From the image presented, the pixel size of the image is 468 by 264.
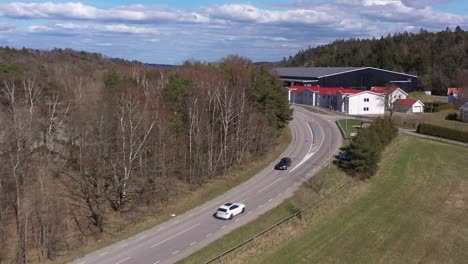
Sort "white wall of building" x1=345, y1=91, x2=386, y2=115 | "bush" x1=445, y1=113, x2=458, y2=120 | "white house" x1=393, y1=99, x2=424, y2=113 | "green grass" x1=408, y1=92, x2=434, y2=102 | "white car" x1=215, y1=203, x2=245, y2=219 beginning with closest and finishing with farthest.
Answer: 1. "white car" x1=215, y1=203, x2=245, y2=219
2. "bush" x1=445, y1=113, x2=458, y2=120
3. "white house" x1=393, y1=99, x2=424, y2=113
4. "white wall of building" x1=345, y1=91, x2=386, y2=115
5. "green grass" x1=408, y1=92, x2=434, y2=102

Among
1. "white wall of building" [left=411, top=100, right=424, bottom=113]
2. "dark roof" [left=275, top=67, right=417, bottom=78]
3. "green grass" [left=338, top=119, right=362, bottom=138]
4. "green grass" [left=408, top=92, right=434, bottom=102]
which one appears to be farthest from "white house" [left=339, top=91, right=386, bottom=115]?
"dark roof" [left=275, top=67, right=417, bottom=78]

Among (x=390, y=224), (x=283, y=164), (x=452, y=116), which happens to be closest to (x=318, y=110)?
(x=452, y=116)

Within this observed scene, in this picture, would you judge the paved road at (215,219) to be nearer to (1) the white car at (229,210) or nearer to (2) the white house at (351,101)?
(1) the white car at (229,210)

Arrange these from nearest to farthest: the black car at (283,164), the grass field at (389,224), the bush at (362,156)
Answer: the grass field at (389,224), the bush at (362,156), the black car at (283,164)

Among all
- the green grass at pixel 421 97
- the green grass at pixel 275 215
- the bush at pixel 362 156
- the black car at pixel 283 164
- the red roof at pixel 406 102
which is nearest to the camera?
the green grass at pixel 275 215

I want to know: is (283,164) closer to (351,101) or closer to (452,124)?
(452,124)

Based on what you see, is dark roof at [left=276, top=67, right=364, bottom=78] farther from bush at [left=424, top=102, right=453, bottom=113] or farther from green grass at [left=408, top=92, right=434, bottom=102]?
bush at [left=424, top=102, right=453, bottom=113]

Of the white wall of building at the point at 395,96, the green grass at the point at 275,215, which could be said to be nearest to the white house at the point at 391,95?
the white wall of building at the point at 395,96
